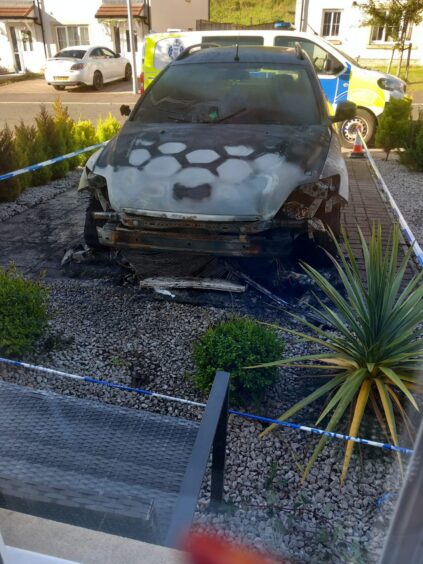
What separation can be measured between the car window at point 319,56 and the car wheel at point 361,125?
908mm

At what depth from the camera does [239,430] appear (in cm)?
232

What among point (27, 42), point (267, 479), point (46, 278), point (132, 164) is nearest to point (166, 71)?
point (132, 164)

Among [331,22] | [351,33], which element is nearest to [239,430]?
[351,33]

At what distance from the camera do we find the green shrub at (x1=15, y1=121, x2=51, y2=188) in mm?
6332

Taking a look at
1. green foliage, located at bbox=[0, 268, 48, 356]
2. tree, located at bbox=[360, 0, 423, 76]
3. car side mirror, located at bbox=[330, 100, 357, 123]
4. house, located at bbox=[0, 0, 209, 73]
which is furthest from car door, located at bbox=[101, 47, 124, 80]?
green foliage, located at bbox=[0, 268, 48, 356]

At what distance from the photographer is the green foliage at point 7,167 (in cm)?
573

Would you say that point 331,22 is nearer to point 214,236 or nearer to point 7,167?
point 7,167

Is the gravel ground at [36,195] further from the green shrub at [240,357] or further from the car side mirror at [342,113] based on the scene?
the green shrub at [240,357]

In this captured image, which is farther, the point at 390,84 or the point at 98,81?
the point at 98,81

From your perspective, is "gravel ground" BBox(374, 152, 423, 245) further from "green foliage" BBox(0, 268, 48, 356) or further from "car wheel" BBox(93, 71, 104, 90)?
"car wheel" BBox(93, 71, 104, 90)

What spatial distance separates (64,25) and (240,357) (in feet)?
85.1

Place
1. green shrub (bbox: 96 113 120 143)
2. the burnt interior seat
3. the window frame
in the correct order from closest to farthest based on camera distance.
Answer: the burnt interior seat → green shrub (bbox: 96 113 120 143) → the window frame

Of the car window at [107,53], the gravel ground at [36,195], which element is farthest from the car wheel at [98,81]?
the gravel ground at [36,195]

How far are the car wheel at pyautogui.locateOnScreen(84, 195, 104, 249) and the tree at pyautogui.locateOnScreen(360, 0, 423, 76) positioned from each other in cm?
1674
